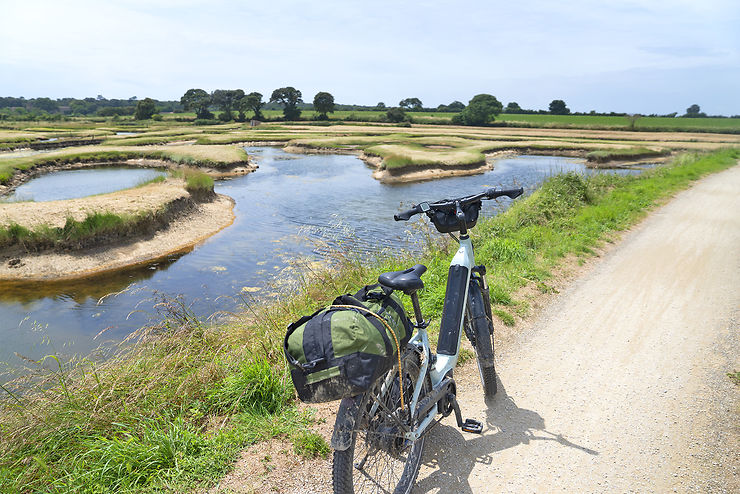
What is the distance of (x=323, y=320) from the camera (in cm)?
264

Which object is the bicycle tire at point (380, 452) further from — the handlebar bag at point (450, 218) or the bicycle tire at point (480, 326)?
the handlebar bag at point (450, 218)

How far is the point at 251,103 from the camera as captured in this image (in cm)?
11138

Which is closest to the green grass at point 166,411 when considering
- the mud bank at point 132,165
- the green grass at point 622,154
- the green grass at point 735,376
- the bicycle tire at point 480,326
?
the bicycle tire at point 480,326

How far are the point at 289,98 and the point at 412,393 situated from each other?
120 meters

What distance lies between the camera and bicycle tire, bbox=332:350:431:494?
2.86m

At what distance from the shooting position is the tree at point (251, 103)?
11081 centimetres

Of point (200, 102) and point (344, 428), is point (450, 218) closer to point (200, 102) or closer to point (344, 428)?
point (344, 428)

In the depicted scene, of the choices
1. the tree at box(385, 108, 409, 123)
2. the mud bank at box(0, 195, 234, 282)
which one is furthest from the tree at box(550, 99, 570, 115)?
the mud bank at box(0, 195, 234, 282)

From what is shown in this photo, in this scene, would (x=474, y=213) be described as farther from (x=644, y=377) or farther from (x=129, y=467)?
(x=129, y=467)

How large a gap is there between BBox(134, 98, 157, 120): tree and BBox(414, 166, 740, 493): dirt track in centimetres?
12509

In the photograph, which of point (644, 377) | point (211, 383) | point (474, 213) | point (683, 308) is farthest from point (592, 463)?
point (683, 308)

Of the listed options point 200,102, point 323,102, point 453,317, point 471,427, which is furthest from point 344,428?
point 200,102

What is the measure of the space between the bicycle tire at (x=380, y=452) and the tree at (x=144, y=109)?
12740 centimetres

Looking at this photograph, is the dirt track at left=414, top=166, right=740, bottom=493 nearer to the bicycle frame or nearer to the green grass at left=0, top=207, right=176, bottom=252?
the bicycle frame
